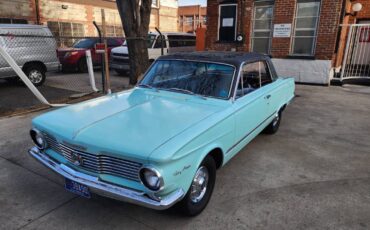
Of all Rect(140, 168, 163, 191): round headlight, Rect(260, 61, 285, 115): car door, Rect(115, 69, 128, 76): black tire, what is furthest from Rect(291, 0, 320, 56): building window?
Rect(140, 168, 163, 191): round headlight

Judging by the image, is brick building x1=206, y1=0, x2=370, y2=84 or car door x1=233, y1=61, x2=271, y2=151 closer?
car door x1=233, y1=61, x2=271, y2=151

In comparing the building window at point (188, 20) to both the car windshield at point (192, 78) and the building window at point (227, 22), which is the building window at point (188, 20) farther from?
the car windshield at point (192, 78)

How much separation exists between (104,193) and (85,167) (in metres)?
0.36

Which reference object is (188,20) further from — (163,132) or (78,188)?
(78,188)

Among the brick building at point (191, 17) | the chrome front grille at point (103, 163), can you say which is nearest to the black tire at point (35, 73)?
the chrome front grille at point (103, 163)

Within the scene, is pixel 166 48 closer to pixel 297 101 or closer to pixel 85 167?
pixel 297 101

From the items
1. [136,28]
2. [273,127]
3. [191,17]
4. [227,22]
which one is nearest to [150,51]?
[227,22]

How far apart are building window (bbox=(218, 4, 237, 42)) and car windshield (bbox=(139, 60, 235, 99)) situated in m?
8.35

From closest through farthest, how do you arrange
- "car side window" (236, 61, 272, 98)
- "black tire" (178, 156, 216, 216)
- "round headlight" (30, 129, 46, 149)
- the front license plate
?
the front license plate, "black tire" (178, 156, 216, 216), "round headlight" (30, 129, 46, 149), "car side window" (236, 61, 272, 98)

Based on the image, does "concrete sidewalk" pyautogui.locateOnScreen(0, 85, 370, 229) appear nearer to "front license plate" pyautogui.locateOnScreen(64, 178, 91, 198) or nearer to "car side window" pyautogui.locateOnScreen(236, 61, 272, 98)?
"front license plate" pyautogui.locateOnScreen(64, 178, 91, 198)

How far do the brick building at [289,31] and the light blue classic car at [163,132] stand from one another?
7.08m

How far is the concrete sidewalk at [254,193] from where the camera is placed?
282cm

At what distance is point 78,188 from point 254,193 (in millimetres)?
1988

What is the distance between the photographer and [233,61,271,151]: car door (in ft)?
11.5
